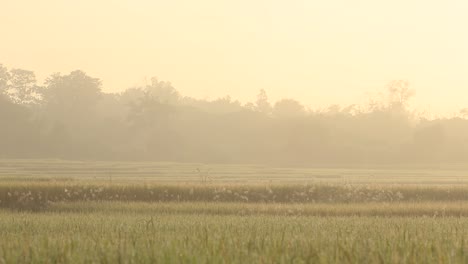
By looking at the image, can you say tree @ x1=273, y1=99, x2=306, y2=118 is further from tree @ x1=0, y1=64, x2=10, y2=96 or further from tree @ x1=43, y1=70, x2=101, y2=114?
tree @ x1=0, y1=64, x2=10, y2=96

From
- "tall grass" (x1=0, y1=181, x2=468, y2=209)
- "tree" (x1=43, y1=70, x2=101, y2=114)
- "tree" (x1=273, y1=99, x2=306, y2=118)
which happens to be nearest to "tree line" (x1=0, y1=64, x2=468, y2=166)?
"tree" (x1=43, y1=70, x2=101, y2=114)

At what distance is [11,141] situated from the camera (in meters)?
98.1

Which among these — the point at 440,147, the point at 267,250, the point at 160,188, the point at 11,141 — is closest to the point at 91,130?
the point at 11,141

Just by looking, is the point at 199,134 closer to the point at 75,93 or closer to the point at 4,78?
the point at 75,93

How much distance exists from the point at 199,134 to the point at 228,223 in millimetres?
97479

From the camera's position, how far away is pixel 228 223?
1529 cm

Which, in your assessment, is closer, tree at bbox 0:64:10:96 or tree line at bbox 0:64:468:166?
tree line at bbox 0:64:468:166

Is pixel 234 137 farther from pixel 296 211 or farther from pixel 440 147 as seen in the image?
pixel 296 211

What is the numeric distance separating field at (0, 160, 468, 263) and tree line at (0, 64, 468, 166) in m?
67.0

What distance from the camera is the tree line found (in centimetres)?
9912

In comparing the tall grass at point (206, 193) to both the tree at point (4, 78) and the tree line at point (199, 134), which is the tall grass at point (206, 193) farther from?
the tree at point (4, 78)

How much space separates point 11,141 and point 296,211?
262 ft

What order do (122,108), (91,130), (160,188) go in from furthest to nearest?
(122,108) → (91,130) → (160,188)

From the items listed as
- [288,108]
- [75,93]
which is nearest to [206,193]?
[75,93]
